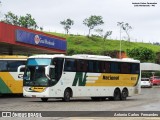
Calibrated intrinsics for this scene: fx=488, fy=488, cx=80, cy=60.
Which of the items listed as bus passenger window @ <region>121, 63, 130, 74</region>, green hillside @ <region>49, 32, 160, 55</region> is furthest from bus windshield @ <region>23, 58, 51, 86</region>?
green hillside @ <region>49, 32, 160, 55</region>

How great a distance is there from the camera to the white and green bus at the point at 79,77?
2898 cm

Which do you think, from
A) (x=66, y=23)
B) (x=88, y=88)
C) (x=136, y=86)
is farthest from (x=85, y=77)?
(x=66, y=23)

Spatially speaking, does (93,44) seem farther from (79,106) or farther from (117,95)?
(79,106)

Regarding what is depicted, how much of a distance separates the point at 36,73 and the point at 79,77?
3.06 meters

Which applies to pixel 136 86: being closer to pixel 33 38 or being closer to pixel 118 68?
pixel 118 68

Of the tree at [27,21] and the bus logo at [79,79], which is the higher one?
the tree at [27,21]

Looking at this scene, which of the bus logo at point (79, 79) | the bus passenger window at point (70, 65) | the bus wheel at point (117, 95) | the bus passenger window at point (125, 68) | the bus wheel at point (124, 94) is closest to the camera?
the bus passenger window at point (70, 65)

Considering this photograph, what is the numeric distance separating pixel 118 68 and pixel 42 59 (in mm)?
6945

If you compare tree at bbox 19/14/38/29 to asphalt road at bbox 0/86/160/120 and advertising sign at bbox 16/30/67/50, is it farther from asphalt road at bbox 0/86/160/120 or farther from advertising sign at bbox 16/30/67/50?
asphalt road at bbox 0/86/160/120

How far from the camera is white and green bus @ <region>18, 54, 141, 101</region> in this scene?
29.0 metres

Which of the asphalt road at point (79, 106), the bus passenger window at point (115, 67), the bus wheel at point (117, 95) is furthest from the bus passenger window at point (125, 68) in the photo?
the asphalt road at point (79, 106)

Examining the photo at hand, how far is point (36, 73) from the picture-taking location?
2919 cm

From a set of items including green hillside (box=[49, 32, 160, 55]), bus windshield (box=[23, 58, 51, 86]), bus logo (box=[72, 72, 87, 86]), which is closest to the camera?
bus windshield (box=[23, 58, 51, 86])

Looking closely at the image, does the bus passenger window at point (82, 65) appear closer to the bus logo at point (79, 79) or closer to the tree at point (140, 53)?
the bus logo at point (79, 79)
